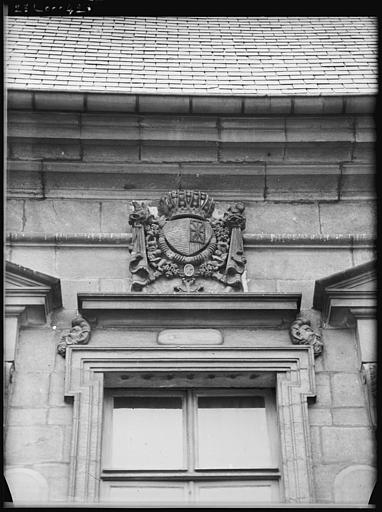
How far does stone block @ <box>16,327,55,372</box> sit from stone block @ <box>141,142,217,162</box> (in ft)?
5.17

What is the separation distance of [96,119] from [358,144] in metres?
1.88

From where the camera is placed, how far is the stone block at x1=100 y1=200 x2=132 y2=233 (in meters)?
9.35

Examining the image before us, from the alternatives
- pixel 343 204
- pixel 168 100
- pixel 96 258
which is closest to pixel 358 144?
pixel 343 204

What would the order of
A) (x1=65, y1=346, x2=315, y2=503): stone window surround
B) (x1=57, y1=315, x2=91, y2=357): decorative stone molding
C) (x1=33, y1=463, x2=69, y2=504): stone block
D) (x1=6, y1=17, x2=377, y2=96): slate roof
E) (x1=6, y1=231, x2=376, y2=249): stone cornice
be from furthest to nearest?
(x1=6, y1=17, x2=377, y2=96): slate roof, (x1=6, y1=231, x2=376, y2=249): stone cornice, (x1=57, y1=315, x2=91, y2=357): decorative stone molding, (x1=65, y1=346, x2=315, y2=503): stone window surround, (x1=33, y1=463, x2=69, y2=504): stone block

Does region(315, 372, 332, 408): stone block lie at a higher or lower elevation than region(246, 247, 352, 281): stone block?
lower

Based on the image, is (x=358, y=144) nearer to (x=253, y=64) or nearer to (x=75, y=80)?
(x=253, y=64)

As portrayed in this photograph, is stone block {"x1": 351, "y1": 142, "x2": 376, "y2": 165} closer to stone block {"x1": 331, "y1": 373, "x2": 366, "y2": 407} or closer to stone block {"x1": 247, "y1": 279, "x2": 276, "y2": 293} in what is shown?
stone block {"x1": 247, "y1": 279, "x2": 276, "y2": 293}

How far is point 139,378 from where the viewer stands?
870cm

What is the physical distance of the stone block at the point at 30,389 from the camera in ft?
27.7

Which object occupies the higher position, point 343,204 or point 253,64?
point 253,64

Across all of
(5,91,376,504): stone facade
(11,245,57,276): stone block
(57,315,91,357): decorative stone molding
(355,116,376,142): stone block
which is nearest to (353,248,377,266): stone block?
(5,91,376,504): stone facade

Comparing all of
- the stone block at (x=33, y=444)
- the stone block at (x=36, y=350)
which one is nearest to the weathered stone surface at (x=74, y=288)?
the stone block at (x=36, y=350)

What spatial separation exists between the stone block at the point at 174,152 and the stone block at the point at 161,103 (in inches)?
9.8

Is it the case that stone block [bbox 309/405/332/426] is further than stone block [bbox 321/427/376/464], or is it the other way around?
stone block [bbox 309/405/332/426]
